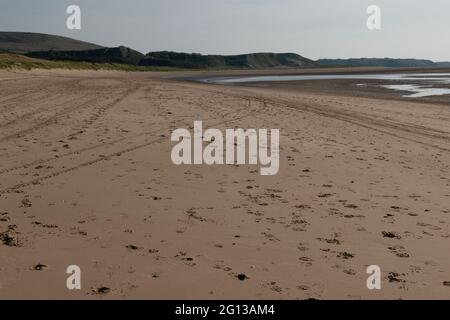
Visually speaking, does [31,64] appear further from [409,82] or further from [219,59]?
[219,59]

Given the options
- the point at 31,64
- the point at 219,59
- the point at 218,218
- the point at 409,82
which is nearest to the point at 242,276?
the point at 218,218

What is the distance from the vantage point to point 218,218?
6312mm

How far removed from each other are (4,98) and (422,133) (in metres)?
16.6

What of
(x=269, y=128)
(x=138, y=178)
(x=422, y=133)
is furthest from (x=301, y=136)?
(x=138, y=178)

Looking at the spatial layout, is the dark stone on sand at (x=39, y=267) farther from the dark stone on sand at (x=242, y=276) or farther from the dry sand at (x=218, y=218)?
the dark stone on sand at (x=242, y=276)

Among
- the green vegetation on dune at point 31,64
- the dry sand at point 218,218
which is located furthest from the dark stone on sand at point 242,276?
the green vegetation on dune at point 31,64

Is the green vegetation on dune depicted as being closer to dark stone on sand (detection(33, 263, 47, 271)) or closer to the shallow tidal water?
the shallow tidal water

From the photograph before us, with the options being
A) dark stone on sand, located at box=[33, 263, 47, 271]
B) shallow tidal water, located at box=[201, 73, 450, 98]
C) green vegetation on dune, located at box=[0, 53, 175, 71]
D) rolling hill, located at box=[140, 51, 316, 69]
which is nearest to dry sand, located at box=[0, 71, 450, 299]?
dark stone on sand, located at box=[33, 263, 47, 271]

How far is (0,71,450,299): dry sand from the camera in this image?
452 cm

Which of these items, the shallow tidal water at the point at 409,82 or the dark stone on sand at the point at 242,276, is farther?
the shallow tidal water at the point at 409,82

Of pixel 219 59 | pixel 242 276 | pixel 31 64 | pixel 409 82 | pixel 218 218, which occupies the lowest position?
pixel 242 276

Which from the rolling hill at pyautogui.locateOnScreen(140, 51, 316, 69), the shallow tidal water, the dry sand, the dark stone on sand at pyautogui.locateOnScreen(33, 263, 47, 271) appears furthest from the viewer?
the rolling hill at pyautogui.locateOnScreen(140, 51, 316, 69)

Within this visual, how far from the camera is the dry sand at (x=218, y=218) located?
4520 mm
